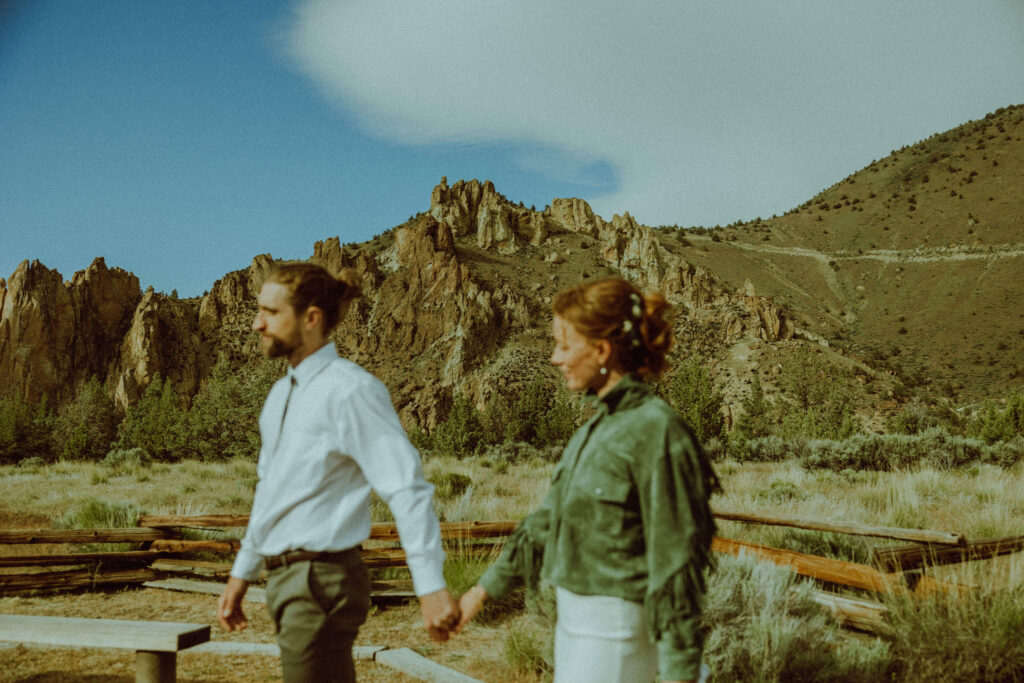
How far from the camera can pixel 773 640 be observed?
12.8 feet

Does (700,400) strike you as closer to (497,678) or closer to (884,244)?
(497,678)

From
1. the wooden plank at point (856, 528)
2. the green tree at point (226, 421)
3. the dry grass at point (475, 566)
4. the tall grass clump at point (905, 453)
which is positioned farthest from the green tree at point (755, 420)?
the wooden plank at point (856, 528)

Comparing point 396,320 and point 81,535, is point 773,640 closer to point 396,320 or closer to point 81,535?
point 81,535

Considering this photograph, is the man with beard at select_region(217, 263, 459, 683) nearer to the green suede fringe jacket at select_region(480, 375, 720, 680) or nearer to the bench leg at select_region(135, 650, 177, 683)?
the green suede fringe jacket at select_region(480, 375, 720, 680)

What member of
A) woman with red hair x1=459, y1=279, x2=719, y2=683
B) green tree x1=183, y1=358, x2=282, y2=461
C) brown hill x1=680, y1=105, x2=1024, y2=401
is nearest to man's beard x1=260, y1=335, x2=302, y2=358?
woman with red hair x1=459, y1=279, x2=719, y2=683

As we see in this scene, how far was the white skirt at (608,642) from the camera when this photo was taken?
5.71 feet

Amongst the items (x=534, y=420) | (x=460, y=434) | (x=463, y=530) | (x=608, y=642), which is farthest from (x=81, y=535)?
(x=534, y=420)

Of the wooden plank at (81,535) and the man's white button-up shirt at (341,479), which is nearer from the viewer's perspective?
the man's white button-up shirt at (341,479)

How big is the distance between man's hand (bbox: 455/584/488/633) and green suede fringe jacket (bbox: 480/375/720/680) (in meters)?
0.24

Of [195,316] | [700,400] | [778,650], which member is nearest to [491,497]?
[778,650]

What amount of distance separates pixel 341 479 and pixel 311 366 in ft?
1.30

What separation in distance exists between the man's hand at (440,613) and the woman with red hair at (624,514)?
0.14 feet

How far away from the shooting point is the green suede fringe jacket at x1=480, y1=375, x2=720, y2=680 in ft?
5.34

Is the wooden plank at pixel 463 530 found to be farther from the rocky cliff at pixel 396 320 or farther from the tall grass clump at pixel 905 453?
the rocky cliff at pixel 396 320
